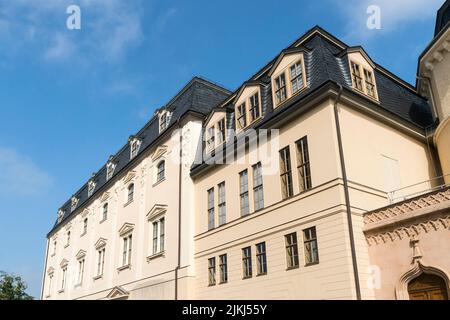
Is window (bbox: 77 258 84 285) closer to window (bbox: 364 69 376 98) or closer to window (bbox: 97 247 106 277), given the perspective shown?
window (bbox: 97 247 106 277)

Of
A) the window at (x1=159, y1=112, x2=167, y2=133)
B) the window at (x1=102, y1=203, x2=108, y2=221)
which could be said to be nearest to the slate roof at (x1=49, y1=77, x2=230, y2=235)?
the window at (x1=159, y1=112, x2=167, y2=133)

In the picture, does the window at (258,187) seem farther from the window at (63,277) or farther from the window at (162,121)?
the window at (63,277)

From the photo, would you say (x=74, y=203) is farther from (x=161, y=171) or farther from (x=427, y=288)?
(x=427, y=288)

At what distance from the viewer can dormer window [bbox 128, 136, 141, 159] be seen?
32.2 meters

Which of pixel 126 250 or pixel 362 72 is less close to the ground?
pixel 362 72

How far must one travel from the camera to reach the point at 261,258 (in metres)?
17.6

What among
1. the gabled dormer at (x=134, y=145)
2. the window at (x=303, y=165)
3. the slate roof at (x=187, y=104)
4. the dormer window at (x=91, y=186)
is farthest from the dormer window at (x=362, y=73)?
the dormer window at (x=91, y=186)

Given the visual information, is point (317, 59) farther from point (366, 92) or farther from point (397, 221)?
point (397, 221)

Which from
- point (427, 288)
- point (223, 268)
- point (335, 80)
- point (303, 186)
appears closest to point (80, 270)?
point (223, 268)

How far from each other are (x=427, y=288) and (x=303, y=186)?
5604mm

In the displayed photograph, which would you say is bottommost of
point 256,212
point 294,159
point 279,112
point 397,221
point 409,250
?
point 409,250
